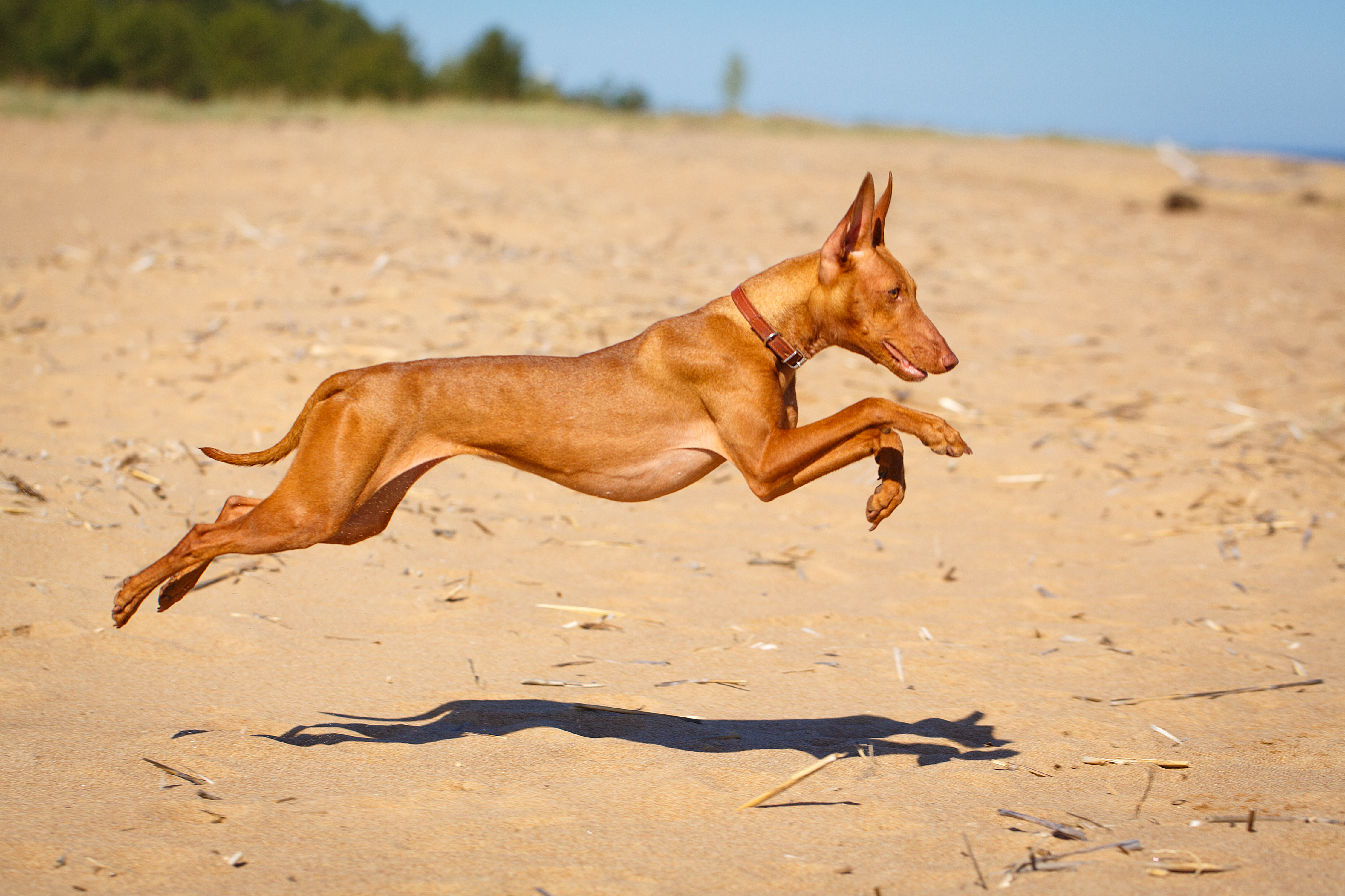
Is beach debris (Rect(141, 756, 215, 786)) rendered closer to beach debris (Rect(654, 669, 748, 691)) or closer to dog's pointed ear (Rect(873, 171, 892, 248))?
beach debris (Rect(654, 669, 748, 691))

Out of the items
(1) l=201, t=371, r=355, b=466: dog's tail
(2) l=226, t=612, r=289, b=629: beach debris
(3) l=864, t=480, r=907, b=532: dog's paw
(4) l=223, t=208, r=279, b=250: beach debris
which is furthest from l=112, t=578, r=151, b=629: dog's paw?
(4) l=223, t=208, r=279, b=250: beach debris

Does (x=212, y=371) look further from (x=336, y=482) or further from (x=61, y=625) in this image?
(x=336, y=482)

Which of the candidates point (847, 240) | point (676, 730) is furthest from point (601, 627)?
point (847, 240)

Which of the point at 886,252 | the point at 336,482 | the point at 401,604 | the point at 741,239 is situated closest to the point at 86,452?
the point at 401,604

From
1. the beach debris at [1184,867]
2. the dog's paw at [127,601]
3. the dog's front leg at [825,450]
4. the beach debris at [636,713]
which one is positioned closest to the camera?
the beach debris at [1184,867]

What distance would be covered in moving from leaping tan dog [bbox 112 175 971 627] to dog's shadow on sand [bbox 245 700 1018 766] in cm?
84

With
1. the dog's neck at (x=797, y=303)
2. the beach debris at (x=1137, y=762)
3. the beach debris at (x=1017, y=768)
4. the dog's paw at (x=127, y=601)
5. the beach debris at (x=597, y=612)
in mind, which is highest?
the dog's neck at (x=797, y=303)

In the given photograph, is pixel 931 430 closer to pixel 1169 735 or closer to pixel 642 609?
pixel 1169 735

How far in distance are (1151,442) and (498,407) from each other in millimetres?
6582

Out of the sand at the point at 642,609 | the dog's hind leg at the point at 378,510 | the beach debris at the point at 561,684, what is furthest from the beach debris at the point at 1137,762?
the dog's hind leg at the point at 378,510

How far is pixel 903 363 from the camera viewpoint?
15.6ft

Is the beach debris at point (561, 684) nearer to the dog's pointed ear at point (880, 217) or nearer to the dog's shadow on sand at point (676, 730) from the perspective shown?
the dog's shadow on sand at point (676, 730)

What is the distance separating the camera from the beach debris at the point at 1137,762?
4.86m

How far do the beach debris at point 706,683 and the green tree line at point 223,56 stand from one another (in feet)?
119
